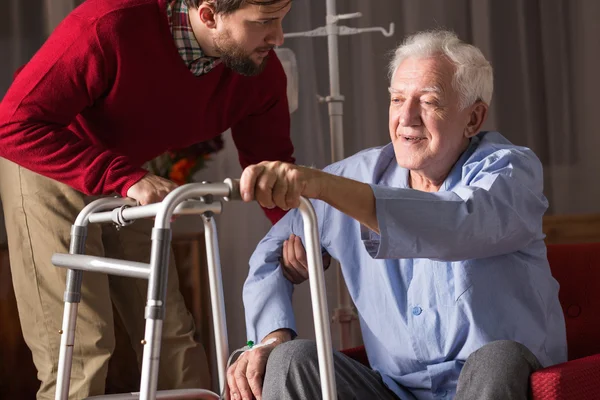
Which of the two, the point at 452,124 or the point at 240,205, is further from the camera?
the point at 240,205

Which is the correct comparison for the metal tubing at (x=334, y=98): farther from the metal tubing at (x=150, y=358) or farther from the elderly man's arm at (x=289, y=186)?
the metal tubing at (x=150, y=358)

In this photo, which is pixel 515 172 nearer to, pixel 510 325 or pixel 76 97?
pixel 510 325

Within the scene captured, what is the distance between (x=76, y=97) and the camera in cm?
191

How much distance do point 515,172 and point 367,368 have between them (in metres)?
0.47

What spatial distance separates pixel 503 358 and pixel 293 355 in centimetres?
36

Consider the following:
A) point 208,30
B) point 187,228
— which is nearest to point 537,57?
point 187,228

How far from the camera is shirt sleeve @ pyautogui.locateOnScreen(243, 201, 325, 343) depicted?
68.0 inches

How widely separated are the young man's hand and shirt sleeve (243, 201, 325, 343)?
104mm

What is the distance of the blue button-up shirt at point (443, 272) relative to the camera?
142 cm

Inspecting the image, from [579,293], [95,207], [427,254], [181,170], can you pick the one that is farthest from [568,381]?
[181,170]

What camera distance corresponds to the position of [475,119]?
1770 mm

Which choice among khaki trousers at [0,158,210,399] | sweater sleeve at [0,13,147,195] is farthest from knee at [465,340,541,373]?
khaki trousers at [0,158,210,399]

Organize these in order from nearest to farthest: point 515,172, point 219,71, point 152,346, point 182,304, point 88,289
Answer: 1. point 152,346
2. point 515,172
3. point 219,71
4. point 88,289
5. point 182,304

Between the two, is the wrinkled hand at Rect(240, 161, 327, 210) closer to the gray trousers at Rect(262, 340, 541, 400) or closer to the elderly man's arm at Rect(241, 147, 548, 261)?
the elderly man's arm at Rect(241, 147, 548, 261)
